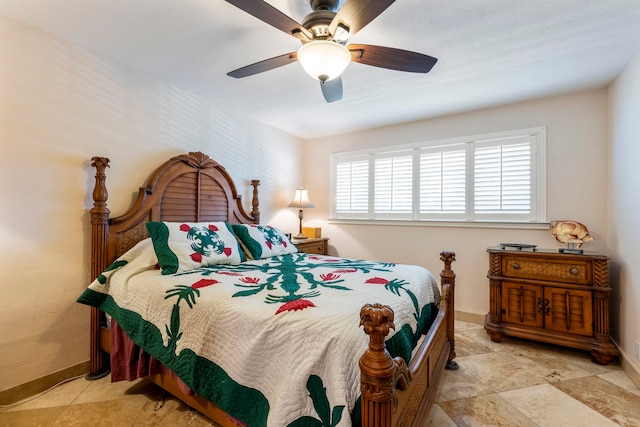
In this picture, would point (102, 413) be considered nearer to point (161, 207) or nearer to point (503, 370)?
point (161, 207)

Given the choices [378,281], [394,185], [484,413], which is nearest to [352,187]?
[394,185]

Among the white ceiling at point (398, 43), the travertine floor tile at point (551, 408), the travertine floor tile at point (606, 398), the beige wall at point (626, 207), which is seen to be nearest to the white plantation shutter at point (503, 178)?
the white ceiling at point (398, 43)

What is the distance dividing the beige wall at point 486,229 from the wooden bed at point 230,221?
3.84 feet

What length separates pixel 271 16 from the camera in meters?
1.41

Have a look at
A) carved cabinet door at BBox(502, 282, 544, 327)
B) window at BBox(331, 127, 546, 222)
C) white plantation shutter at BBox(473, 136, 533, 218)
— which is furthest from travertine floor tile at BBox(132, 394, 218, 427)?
white plantation shutter at BBox(473, 136, 533, 218)

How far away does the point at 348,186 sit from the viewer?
407 cm

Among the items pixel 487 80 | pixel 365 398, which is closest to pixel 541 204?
pixel 487 80

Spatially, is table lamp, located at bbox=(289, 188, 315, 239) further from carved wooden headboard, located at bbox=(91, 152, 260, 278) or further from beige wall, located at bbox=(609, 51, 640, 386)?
beige wall, located at bbox=(609, 51, 640, 386)

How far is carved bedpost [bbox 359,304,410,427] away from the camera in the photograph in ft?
2.85

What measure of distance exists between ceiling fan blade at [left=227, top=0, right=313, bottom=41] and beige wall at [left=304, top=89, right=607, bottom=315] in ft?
7.82

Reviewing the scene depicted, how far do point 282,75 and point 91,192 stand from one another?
172 centimetres

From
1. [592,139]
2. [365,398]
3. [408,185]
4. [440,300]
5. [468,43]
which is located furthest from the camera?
[408,185]

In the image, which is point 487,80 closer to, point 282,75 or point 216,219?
point 282,75

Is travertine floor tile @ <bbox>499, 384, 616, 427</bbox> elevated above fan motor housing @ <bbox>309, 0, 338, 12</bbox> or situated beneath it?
situated beneath
